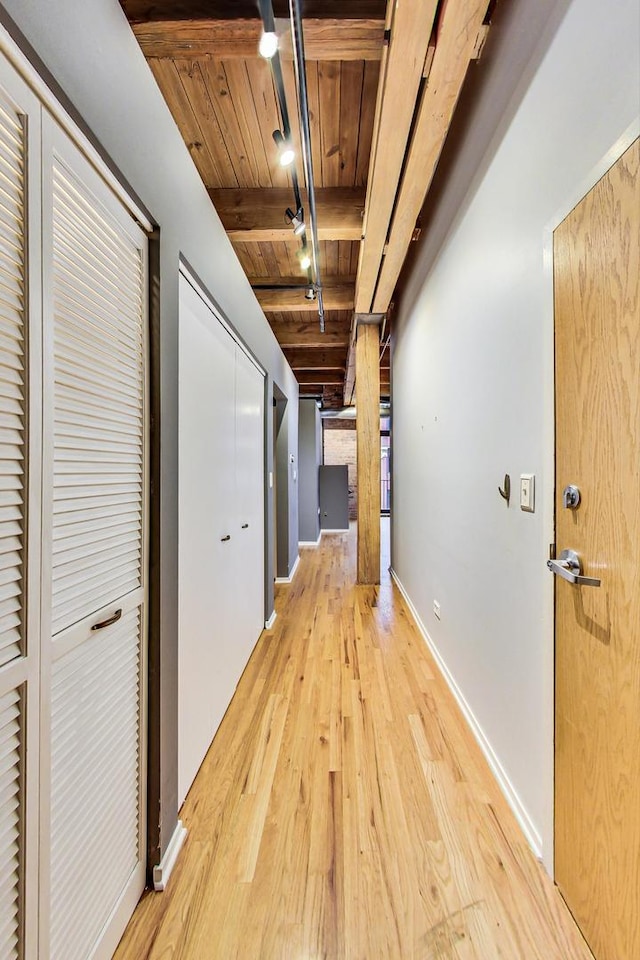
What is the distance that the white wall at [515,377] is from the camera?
38.1 inches

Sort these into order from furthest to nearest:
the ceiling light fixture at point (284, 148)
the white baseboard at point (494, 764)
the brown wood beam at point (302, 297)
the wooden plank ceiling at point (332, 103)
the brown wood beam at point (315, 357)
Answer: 1. the brown wood beam at point (315, 357)
2. the brown wood beam at point (302, 297)
3. the ceiling light fixture at point (284, 148)
4. the wooden plank ceiling at point (332, 103)
5. the white baseboard at point (494, 764)

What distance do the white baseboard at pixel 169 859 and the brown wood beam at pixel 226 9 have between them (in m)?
2.87

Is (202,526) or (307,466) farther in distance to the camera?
(307,466)

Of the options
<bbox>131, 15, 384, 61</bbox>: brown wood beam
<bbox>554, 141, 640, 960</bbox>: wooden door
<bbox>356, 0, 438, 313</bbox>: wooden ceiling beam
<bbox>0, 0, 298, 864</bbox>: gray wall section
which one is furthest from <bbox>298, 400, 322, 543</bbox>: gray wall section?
<bbox>554, 141, 640, 960</bbox>: wooden door

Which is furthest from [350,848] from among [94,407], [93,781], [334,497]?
[334,497]

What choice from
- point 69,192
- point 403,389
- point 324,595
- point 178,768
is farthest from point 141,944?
point 403,389

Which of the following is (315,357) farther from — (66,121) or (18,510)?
(18,510)

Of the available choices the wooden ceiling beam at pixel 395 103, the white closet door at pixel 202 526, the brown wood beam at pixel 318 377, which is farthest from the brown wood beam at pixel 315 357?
the white closet door at pixel 202 526

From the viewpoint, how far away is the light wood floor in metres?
1.02

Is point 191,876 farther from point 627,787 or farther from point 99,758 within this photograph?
point 627,787

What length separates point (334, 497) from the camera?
819 cm

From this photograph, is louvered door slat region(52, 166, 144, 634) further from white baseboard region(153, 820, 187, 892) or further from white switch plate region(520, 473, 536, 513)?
white switch plate region(520, 473, 536, 513)

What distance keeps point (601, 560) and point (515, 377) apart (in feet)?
2.29

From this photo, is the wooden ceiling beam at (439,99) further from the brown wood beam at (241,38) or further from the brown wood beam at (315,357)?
the brown wood beam at (315,357)
